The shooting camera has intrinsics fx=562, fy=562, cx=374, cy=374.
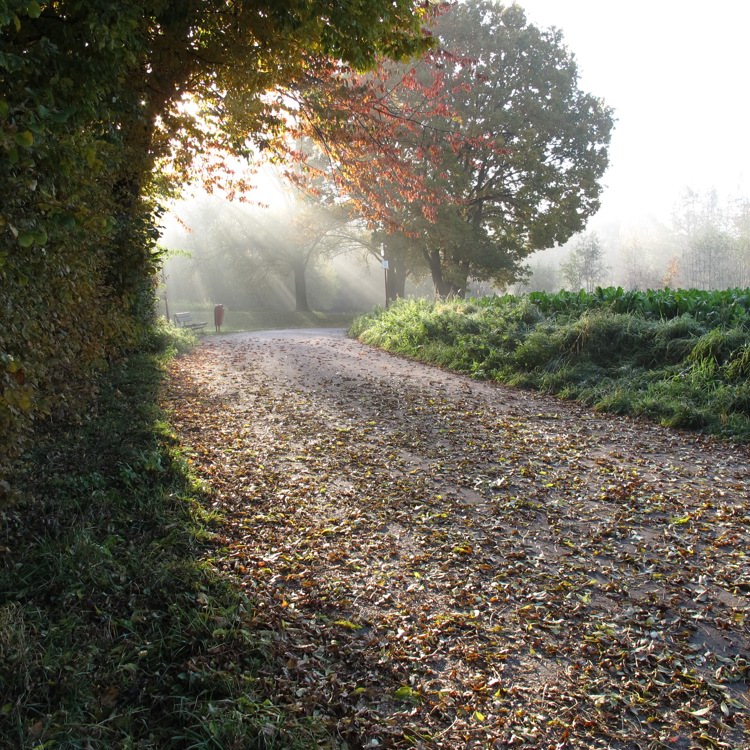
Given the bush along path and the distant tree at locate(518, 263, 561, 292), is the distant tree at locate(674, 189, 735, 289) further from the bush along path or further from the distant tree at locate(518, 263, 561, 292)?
the bush along path

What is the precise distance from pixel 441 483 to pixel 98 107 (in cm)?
403

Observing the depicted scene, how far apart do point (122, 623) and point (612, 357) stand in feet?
27.0

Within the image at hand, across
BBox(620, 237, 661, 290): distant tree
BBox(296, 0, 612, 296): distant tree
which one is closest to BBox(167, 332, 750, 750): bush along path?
BBox(296, 0, 612, 296): distant tree

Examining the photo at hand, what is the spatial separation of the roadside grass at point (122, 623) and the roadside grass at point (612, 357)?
226 inches

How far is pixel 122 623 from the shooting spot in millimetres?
2748

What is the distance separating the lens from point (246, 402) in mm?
7988

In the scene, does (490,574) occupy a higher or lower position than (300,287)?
lower

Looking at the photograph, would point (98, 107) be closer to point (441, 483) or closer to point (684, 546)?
point (441, 483)

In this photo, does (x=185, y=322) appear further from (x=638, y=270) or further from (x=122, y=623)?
(x=638, y=270)

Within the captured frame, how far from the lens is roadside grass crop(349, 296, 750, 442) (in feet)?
22.8

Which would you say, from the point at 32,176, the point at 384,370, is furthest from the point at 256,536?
the point at 384,370

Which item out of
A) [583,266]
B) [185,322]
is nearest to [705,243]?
[583,266]

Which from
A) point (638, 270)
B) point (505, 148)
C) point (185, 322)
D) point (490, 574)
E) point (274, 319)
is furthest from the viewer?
point (638, 270)

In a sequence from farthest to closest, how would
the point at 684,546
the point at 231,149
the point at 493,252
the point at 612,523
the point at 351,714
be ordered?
the point at 493,252 < the point at 231,149 < the point at 612,523 < the point at 684,546 < the point at 351,714
